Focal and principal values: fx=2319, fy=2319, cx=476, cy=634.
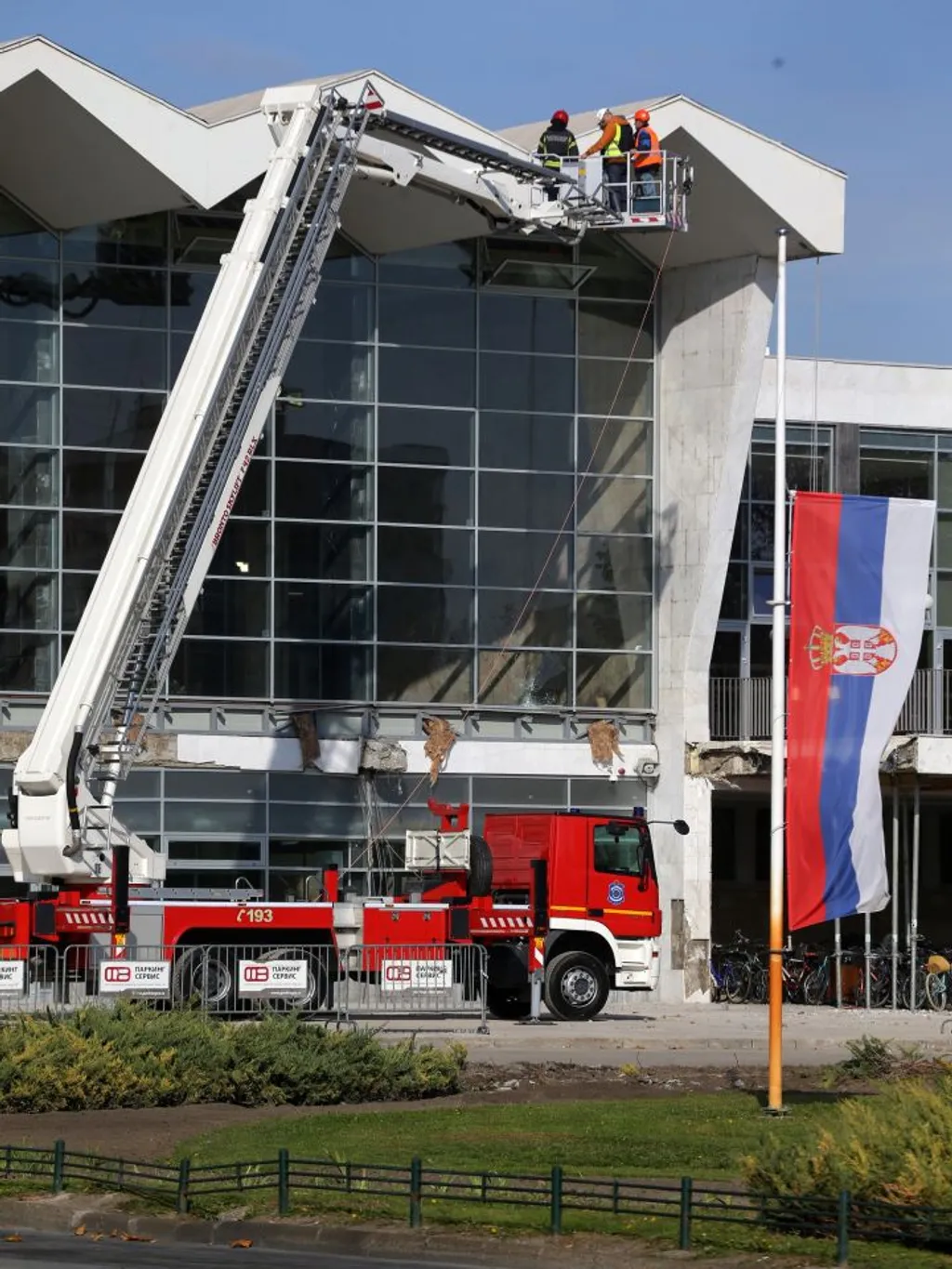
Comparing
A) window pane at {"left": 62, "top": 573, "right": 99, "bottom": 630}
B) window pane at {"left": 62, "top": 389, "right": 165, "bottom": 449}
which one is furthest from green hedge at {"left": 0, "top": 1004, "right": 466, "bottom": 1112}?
window pane at {"left": 62, "top": 389, "right": 165, "bottom": 449}

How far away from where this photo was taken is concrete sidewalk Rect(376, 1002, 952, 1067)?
28047 mm

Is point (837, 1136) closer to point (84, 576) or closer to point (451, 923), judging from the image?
point (451, 923)

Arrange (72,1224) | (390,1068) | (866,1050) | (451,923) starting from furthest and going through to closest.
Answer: (451,923) → (866,1050) → (390,1068) → (72,1224)

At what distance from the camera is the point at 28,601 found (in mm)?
39656

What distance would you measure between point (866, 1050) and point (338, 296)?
20.6m

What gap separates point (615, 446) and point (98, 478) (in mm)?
9550

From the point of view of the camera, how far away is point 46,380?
3981cm

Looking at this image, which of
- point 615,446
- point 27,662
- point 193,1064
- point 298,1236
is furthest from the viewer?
point 615,446

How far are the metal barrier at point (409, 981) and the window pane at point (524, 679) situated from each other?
33.0 feet

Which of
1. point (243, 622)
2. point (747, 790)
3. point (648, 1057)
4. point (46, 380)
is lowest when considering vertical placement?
point (648, 1057)

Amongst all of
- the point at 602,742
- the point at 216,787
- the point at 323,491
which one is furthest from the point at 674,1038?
the point at 323,491

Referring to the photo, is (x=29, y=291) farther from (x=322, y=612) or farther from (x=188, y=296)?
(x=322, y=612)

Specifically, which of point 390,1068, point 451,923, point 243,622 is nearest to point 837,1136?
point 390,1068

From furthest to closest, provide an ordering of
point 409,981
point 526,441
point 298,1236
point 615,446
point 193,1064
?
point 615,446
point 526,441
point 409,981
point 193,1064
point 298,1236
